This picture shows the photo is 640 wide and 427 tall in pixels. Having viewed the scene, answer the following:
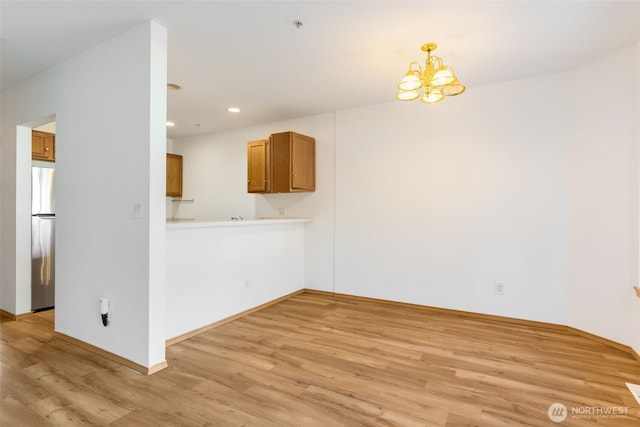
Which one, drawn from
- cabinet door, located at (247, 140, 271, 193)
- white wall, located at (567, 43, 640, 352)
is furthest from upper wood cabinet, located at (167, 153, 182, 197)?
white wall, located at (567, 43, 640, 352)

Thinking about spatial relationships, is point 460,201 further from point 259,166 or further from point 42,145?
point 42,145

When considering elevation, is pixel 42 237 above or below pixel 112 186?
below

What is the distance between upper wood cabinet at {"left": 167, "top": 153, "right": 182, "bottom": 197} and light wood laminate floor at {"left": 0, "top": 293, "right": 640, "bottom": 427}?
3.25 m

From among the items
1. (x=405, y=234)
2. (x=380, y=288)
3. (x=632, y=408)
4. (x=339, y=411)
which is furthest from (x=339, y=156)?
(x=632, y=408)

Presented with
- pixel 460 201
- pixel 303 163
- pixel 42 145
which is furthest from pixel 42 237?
pixel 460 201

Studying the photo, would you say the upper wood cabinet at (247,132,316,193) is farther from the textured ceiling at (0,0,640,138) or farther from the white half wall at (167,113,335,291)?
the textured ceiling at (0,0,640,138)

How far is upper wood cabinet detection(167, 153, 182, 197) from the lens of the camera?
6125mm

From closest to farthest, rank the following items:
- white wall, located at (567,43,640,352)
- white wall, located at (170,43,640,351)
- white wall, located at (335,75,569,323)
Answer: white wall, located at (567,43,640,352)
white wall, located at (170,43,640,351)
white wall, located at (335,75,569,323)

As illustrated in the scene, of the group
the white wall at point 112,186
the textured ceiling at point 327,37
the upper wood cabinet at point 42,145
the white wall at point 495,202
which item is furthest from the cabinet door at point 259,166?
the upper wood cabinet at point 42,145

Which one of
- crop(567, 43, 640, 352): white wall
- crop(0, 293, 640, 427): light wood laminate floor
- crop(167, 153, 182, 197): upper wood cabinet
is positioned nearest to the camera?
crop(0, 293, 640, 427): light wood laminate floor

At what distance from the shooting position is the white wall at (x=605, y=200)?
9.05 feet

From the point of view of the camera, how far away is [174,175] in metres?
6.21

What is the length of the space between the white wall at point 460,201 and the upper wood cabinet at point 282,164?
0.43m

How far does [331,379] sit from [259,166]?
128 inches
